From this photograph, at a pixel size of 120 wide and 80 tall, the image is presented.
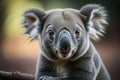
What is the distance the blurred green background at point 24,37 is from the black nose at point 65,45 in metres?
3.78

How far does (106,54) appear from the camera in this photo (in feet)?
24.6

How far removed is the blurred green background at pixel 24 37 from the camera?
725 centimetres

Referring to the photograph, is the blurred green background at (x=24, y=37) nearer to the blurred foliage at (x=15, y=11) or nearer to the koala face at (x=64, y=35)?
the blurred foliage at (x=15, y=11)

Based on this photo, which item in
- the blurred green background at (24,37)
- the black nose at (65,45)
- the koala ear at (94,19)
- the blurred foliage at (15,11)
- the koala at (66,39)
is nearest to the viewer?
the black nose at (65,45)

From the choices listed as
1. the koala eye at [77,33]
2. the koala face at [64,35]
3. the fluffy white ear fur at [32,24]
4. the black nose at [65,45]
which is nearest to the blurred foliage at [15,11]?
the fluffy white ear fur at [32,24]

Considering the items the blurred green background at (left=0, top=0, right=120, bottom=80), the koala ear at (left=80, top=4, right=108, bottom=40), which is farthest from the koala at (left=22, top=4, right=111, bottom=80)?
the blurred green background at (left=0, top=0, right=120, bottom=80)

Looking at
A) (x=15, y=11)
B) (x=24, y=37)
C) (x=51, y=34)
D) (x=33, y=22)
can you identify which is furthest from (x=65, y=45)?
(x=15, y=11)

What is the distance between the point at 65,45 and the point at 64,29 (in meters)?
0.14

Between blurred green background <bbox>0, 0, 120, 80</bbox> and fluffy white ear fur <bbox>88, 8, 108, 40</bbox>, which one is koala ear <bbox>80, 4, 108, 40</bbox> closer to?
fluffy white ear fur <bbox>88, 8, 108, 40</bbox>

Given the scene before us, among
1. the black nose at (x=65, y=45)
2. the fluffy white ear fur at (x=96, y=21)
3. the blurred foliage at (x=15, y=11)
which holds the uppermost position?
the blurred foliage at (x=15, y=11)

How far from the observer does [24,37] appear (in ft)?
23.4

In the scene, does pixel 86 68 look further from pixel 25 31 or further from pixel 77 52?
pixel 25 31

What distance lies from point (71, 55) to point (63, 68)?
0.65 ft

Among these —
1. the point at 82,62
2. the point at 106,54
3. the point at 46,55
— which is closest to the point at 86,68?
the point at 82,62
